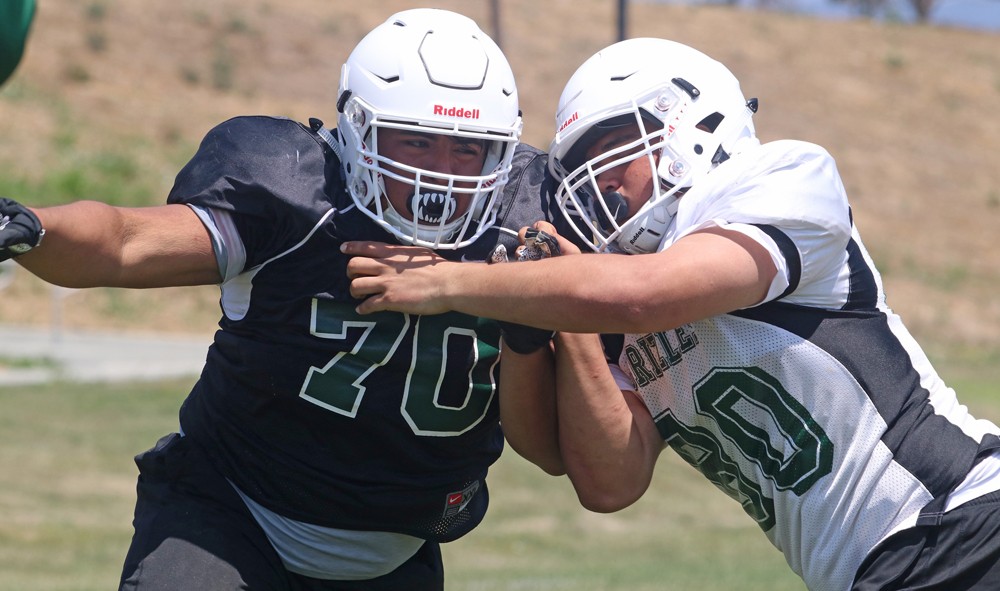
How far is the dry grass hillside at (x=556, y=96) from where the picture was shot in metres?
27.2

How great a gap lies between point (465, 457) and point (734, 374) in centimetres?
93

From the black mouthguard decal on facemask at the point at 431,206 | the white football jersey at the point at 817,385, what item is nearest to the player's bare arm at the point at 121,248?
the black mouthguard decal on facemask at the point at 431,206

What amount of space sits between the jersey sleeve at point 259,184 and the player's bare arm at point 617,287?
1.37 ft

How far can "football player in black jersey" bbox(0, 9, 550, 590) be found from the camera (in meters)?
3.42

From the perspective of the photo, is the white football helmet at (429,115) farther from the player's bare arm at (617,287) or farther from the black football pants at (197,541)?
the black football pants at (197,541)

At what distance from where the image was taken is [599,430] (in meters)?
3.54

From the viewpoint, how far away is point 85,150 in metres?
27.5

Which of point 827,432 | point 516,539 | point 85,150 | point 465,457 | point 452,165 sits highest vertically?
point 452,165

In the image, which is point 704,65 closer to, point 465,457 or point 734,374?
point 734,374

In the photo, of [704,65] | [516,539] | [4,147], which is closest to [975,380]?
[516,539]

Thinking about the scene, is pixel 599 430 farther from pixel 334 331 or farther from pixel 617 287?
pixel 334 331

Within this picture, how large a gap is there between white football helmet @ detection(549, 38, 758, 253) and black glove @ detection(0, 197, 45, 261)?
1.41 metres

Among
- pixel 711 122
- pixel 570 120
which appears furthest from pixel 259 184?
pixel 711 122

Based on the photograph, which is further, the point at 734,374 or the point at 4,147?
the point at 4,147
